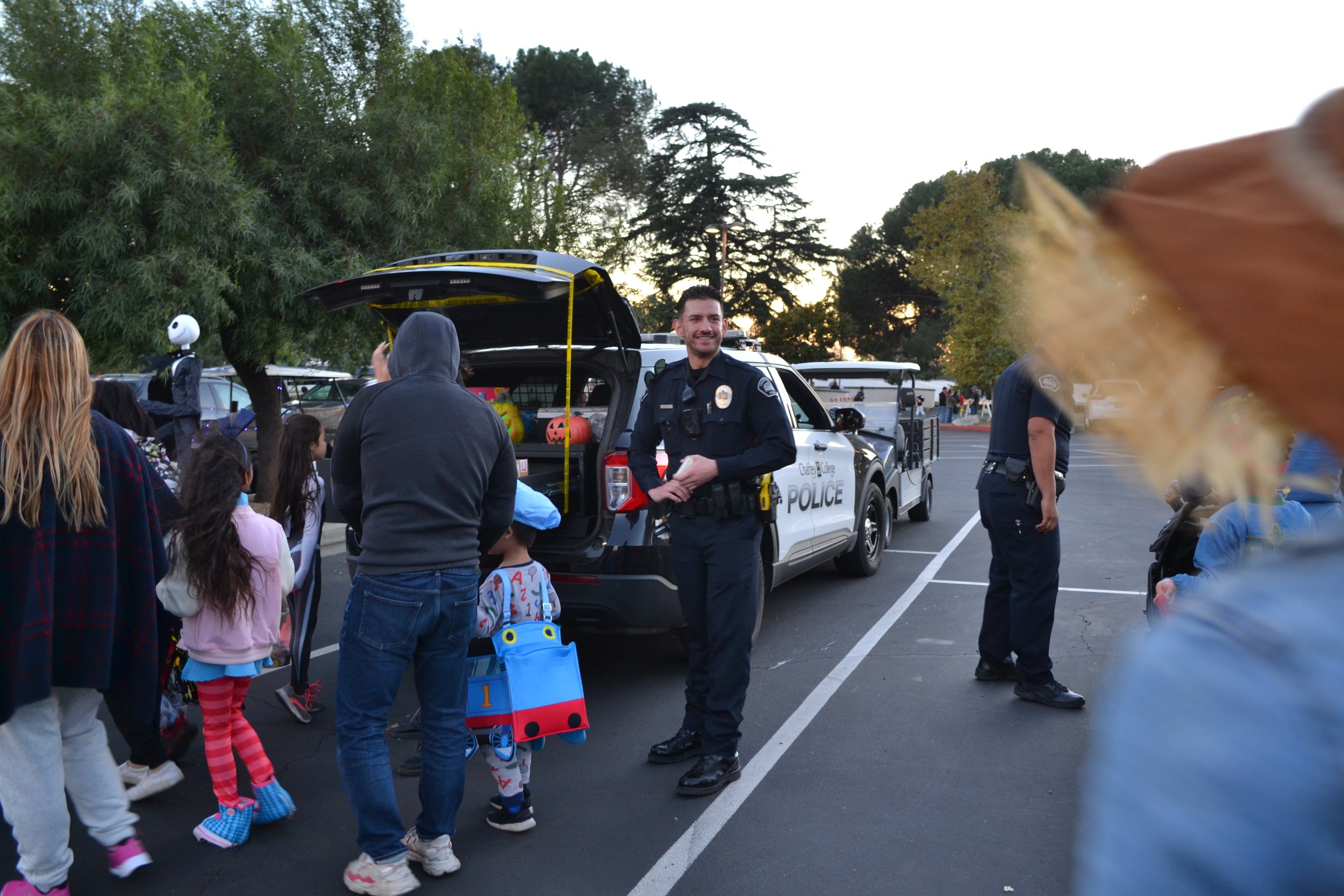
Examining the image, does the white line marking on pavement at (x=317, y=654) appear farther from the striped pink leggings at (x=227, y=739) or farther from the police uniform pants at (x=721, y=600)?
the police uniform pants at (x=721, y=600)

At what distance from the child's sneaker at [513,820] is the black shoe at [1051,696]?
277 centimetres

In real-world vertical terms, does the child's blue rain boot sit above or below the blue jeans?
below

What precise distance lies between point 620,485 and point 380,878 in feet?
7.66

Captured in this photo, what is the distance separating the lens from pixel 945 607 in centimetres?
740

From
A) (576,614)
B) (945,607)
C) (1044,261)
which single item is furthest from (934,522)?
(1044,261)

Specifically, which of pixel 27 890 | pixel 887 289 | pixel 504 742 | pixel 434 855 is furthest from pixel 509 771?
pixel 887 289

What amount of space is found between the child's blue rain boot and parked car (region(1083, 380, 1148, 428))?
324cm

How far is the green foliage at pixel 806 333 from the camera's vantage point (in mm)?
41812

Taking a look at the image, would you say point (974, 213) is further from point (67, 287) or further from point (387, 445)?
point (387, 445)

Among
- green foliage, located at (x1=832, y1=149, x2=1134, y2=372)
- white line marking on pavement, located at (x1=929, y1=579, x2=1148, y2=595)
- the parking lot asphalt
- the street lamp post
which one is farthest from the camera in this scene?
green foliage, located at (x1=832, y1=149, x2=1134, y2=372)

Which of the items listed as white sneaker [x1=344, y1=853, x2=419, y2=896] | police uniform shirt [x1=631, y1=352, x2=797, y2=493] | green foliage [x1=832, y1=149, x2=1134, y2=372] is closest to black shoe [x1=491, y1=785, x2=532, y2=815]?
white sneaker [x1=344, y1=853, x2=419, y2=896]

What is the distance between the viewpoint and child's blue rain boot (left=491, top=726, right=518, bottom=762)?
146 inches

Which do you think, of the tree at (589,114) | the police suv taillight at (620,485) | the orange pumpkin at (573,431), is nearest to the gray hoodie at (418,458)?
the police suv taillight at (620,485)

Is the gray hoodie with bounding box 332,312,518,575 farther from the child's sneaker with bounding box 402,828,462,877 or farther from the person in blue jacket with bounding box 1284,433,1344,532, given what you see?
the person in blue jacket with bounding box 1284,433,1344,532
